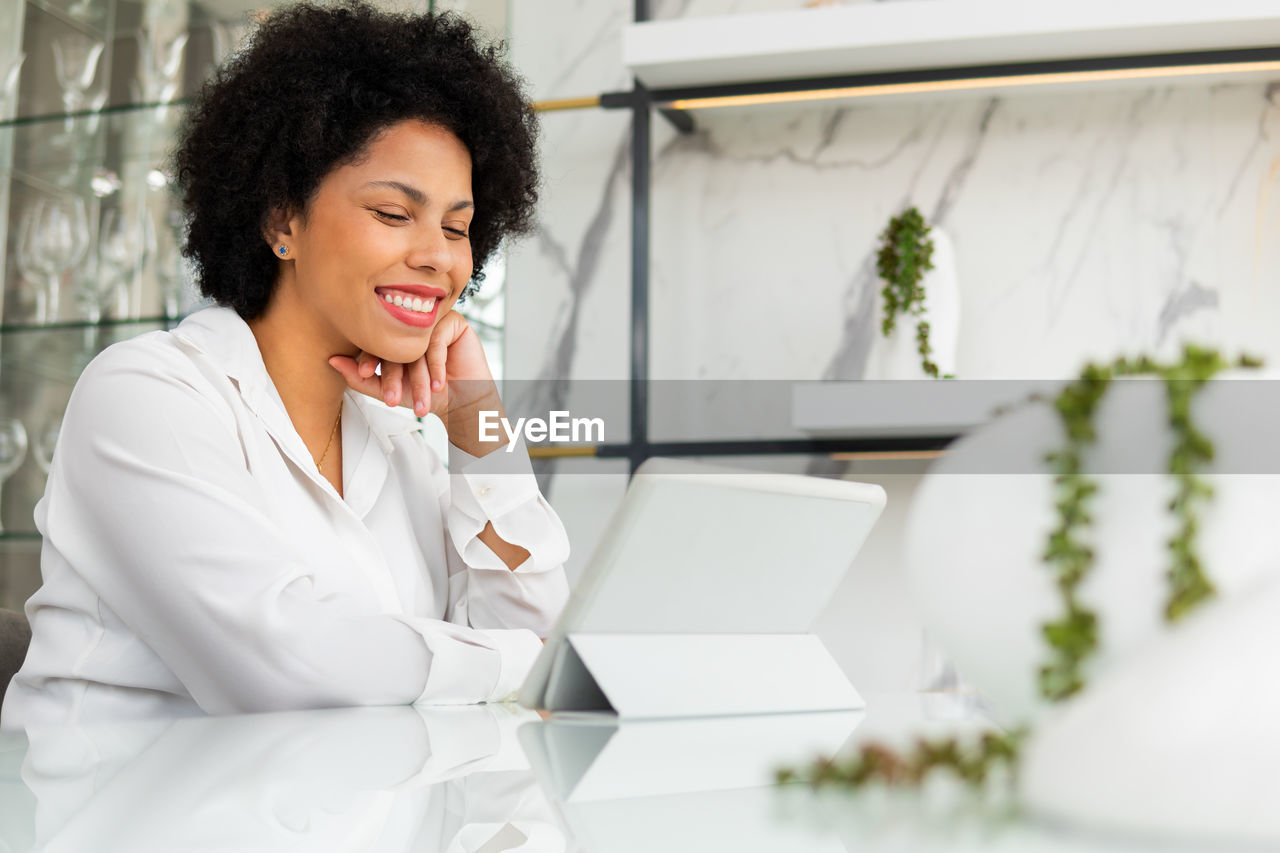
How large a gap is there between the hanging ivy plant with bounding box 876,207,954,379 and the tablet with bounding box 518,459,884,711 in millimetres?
1230

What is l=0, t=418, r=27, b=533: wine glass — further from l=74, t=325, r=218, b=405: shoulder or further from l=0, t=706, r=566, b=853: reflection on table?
l=0, t=706, r=566, b=853: reflection on table

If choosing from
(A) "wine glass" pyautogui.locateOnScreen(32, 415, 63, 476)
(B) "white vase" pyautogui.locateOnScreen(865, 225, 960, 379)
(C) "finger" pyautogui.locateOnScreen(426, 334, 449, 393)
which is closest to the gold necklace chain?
(C) "finger" pyautogui.locateOnScreen(426, 334, 449, 393)

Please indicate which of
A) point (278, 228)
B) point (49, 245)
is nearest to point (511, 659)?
point (278, 228)

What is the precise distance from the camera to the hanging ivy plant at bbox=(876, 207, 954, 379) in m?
1.95

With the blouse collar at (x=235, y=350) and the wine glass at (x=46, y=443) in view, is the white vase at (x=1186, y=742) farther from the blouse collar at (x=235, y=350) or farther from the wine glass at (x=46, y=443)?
the wine glass at (x=46, y=443)

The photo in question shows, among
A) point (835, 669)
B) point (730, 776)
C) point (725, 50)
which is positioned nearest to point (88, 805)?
point (730, 776)

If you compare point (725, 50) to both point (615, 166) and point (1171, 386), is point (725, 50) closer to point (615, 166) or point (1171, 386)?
point (615, 166)

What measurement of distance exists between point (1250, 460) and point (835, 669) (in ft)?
1.74

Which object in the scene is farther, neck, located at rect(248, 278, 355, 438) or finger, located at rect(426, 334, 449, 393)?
finger, located at rect(426, 334, 449, 393)

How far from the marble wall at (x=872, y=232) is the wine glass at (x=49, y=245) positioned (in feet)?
2.52

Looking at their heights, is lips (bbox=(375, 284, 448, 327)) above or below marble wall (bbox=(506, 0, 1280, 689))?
below

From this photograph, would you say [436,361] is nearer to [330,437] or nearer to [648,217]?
[330,437]

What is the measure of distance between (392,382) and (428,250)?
6.5 inches

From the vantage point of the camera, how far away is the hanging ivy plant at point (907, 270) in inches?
76.9
